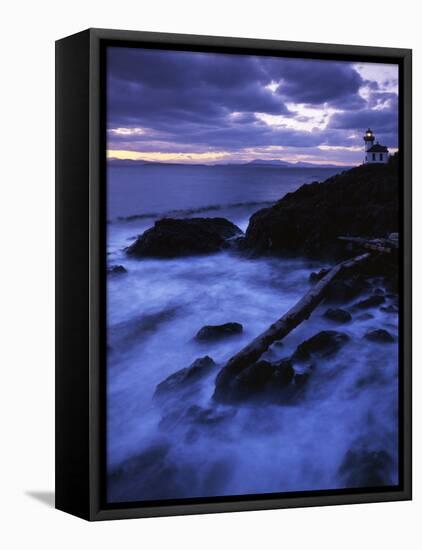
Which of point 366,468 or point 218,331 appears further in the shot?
point 366,468

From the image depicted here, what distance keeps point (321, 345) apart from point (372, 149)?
1.36 m

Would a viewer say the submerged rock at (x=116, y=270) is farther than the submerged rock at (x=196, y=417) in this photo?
No

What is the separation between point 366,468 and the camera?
1030 cm

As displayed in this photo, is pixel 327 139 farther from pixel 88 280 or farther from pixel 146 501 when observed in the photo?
pixel 146 501

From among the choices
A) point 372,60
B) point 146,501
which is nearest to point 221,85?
point 372,60

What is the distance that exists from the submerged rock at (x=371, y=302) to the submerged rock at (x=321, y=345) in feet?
0.76

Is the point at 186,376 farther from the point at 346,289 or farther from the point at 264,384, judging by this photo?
the point at 346,289

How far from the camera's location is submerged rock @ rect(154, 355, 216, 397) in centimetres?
982

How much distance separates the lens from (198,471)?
9.84 metres

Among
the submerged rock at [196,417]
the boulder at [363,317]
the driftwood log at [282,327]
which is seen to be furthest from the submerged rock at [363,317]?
the submerged rock at [196,417]

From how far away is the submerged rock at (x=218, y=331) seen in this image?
9.91m

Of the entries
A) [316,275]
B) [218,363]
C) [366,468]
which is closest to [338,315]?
[316,275]

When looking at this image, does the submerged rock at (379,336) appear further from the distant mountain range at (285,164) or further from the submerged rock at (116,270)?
the submerged rock at (116,270)

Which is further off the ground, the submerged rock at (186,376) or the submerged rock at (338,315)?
the submerged rock at (338,315)
